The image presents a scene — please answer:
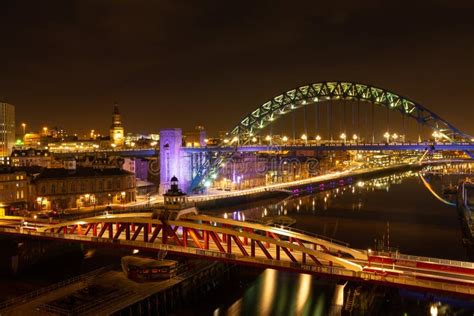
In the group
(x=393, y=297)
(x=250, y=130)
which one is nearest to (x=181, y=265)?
(x=393, y=297)

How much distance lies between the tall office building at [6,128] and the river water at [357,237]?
58.0m

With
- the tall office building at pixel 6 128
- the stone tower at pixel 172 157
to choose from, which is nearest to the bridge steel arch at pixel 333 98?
the stone tower at pixel 172 157

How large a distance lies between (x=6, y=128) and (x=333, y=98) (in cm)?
6803

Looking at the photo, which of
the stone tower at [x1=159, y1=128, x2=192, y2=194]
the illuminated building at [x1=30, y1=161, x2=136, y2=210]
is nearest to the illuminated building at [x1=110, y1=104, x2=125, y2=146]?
the stone tower at [x1=159, y1=128, x2=192, y2=194]

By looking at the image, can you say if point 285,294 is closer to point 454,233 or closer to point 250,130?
point 454,233

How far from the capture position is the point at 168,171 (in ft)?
214

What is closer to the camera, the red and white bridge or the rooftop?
the red and white bridge

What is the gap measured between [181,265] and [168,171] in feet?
129

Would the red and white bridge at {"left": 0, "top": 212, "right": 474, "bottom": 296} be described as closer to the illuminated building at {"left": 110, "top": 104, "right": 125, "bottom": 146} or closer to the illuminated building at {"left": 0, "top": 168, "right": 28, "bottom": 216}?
the illuminated building at {"left": 0, "top": 168, "right": 28, "bottom": 216}

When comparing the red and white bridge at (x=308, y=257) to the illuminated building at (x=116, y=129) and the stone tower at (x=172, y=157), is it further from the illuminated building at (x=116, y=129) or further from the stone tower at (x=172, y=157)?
the illuminated building at (x=116, y=129)

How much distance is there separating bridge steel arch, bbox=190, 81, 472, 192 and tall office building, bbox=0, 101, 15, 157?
48.1 metres

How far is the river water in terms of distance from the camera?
2341cm

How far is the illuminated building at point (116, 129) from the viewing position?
119956 millimetres

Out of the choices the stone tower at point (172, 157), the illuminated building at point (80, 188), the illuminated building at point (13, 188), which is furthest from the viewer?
the stone tower at point (172, 157)
